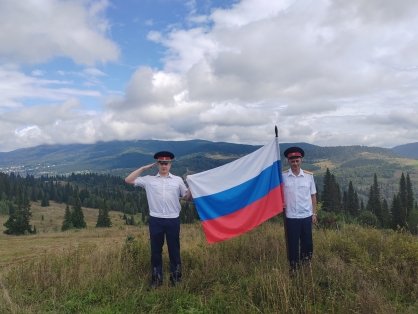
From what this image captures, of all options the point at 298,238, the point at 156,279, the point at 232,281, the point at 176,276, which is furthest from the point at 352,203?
the point at 156,279

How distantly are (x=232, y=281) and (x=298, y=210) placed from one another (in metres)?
1.83

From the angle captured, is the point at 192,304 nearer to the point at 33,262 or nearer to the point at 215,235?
the point at 215,235

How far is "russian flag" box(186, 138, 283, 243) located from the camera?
7.39 meters

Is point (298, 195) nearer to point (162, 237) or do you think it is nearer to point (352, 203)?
point (162, 237)

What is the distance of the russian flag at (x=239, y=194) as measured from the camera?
7.39 m

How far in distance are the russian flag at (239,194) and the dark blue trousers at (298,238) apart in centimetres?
45

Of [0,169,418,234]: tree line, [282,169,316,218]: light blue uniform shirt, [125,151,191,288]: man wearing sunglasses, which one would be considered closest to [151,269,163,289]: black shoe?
[125,151,191,288]: man wearing sunglasses

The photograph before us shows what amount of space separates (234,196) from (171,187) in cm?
133

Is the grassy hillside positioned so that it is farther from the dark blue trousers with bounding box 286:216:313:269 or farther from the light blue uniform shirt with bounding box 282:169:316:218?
the light blue uniform shirt with bounding box 282:169:316:218

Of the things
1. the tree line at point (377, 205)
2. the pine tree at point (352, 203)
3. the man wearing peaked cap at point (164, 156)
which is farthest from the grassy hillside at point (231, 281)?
the pine tree at point (352, 203)

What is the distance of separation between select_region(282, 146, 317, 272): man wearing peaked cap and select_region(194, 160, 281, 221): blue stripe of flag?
0.95 feet

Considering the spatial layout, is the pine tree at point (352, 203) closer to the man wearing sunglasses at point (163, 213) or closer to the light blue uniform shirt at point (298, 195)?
the light blue uniform shirt at point (298, 195)

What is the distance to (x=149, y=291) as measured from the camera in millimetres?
6820

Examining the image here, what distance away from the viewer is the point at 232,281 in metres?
6.98
